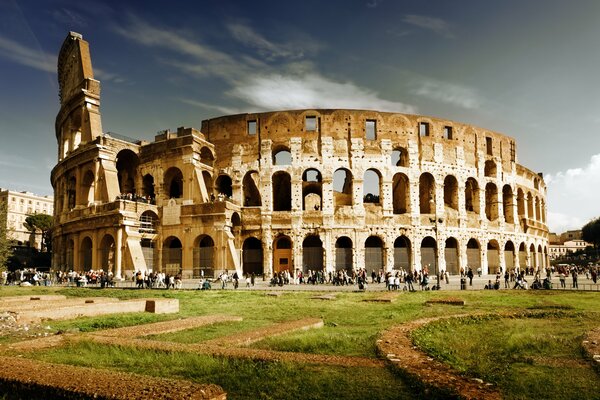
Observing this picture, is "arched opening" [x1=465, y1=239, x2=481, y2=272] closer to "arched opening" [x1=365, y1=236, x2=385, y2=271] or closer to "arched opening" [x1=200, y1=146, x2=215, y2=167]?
"arched opening" [x1=365, y1=236, x2=385, y2=271]

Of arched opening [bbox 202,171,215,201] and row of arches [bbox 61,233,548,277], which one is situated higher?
arched opening [bbox 202,171,215,201]

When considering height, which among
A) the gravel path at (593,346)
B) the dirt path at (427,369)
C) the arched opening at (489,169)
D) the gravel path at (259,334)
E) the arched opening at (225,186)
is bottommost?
the gravel path at (593,346)

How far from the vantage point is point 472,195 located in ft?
126

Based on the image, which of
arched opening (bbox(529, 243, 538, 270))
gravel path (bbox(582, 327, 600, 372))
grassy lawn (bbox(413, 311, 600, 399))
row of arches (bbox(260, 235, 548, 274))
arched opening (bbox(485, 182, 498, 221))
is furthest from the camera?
arched opening (bbox(529, 243, 538, 270))

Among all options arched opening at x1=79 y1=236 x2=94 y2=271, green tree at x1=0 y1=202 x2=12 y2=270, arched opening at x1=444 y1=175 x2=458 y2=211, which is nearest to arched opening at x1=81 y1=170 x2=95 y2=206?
arched opening at x1=79 y1=236 x2=94 y2=271

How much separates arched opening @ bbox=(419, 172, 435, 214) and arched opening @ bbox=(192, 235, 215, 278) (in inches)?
656

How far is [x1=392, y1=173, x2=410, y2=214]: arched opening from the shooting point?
35.0 metres

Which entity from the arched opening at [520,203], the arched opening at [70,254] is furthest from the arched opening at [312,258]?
the arched opening at [520,203]

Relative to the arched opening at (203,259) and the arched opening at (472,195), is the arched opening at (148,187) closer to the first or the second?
the arched opening at (203,259)

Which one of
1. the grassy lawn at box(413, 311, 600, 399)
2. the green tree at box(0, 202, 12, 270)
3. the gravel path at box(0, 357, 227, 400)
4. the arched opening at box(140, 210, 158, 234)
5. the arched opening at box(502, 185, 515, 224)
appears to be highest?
the arched opening at box(502, 185, 515, 224)

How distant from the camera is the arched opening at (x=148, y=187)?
117ft

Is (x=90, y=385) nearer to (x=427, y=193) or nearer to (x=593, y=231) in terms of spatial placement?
(x=427, y=193)

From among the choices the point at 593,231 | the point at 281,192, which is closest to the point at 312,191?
the point at 281,192

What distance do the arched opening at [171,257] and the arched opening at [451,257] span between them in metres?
19.1
